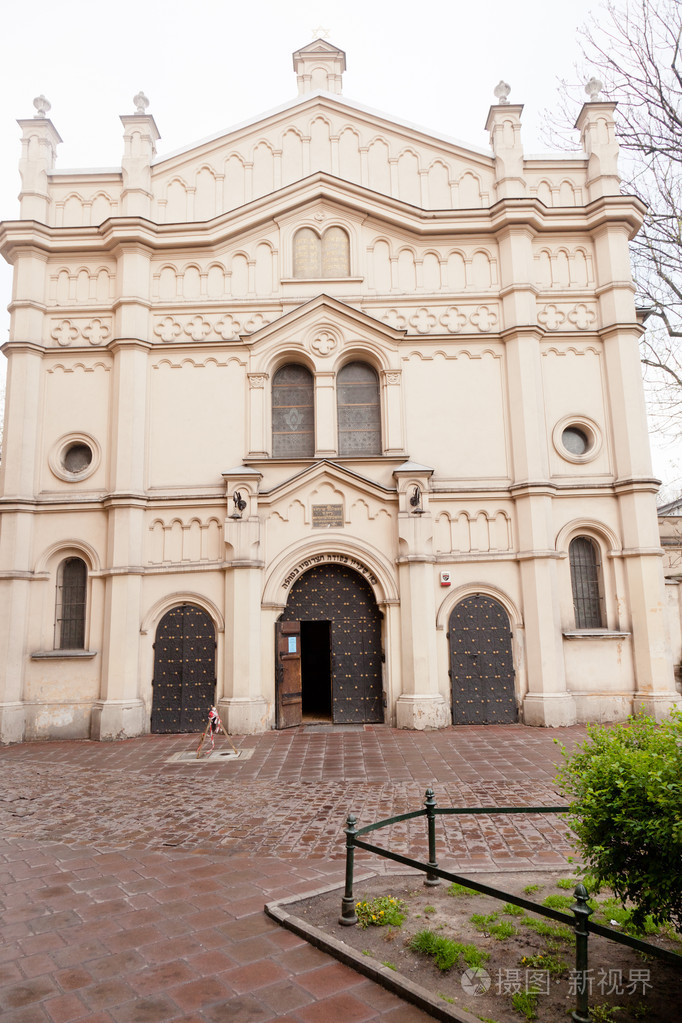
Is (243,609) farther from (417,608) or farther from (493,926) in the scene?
(493,926)

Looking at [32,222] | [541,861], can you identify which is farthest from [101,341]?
[541,861]

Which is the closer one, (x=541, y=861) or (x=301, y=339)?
(x=541, y=861)

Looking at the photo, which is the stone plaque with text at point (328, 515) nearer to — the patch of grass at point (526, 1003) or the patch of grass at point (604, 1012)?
the patch of grass at point (526, 1003)

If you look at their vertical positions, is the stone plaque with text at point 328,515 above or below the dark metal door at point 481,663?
above

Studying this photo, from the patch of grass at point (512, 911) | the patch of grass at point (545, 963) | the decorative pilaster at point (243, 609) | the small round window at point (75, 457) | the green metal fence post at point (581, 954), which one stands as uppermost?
the small round window at point (75, 457)

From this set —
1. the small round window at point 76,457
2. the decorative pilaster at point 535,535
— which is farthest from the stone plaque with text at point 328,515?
the small round window at point 76,457

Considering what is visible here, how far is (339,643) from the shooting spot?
1477 centimetres

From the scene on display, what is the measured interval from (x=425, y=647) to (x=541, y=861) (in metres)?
7.66

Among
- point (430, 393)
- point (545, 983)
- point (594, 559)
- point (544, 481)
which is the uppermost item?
point (430, 393)

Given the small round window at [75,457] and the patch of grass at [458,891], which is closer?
the patch of grass at [458,891]

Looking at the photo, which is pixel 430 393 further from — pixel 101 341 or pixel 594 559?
pixel 101 341

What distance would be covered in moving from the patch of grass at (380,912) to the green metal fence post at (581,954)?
5.98 feet

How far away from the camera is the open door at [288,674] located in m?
14.3

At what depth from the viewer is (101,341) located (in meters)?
16.1
